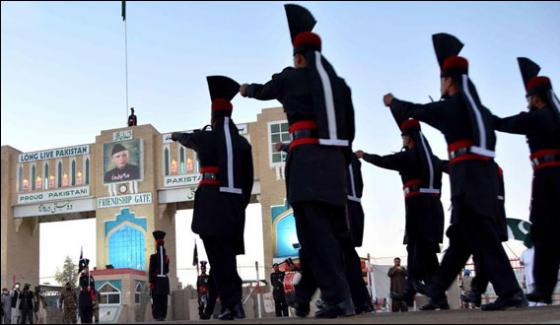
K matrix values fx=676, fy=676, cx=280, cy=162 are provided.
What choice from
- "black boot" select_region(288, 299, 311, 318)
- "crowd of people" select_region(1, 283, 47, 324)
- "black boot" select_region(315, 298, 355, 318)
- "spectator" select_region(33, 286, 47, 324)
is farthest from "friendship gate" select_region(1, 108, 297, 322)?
"black boot" select_region(315, 298, 355, 318)

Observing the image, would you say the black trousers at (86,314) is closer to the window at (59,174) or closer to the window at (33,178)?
the window at (59,174)

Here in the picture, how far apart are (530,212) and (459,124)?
→ 47.0 inches

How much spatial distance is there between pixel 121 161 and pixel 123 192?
1550mm

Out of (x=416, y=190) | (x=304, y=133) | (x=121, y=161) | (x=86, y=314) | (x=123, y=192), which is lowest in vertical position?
(x=86, y=314)

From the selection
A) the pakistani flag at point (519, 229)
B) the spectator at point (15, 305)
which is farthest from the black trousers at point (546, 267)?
the spectator at point (15, 305)

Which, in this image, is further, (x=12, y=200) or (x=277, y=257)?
(x=12, y=200)

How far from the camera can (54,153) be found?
33219 millimetres

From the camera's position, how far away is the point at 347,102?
4961 mm

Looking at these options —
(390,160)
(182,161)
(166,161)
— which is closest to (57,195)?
(166,161)

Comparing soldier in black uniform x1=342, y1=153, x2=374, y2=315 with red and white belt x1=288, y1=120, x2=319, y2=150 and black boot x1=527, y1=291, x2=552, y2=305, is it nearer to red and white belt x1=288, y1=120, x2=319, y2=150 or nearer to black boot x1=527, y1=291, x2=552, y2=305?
red and white belt x1=288, y1=120, x2=319, y2=150

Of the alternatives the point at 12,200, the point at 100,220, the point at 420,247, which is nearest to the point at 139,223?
the point at 100,220

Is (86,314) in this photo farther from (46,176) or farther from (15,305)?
(46,176)

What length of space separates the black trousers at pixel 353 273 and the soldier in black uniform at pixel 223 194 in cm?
108

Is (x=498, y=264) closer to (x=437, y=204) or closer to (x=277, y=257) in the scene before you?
(x=437, y=204)
